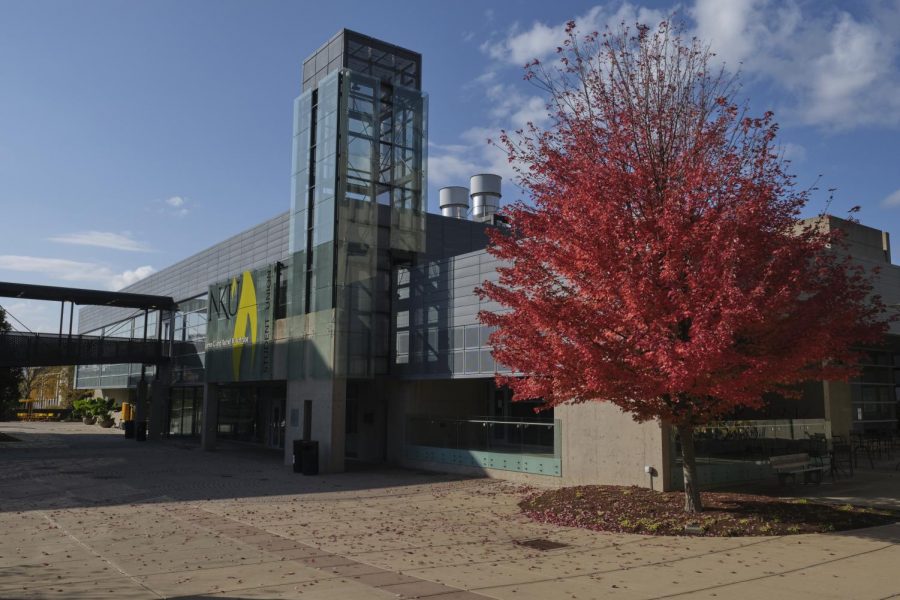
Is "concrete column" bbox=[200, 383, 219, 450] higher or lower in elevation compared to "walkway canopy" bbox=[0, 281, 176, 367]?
lower

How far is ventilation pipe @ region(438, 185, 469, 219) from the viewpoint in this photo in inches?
1689

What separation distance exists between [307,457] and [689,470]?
45.1ft

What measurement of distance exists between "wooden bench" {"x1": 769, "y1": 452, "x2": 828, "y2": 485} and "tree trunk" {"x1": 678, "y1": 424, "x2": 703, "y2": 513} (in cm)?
405

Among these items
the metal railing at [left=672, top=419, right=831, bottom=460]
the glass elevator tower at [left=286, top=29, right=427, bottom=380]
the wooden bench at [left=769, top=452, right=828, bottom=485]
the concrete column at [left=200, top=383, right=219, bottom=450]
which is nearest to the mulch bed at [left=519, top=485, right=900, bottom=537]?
the wooden bench at [left=769, top=452, right=828, bottom=485]

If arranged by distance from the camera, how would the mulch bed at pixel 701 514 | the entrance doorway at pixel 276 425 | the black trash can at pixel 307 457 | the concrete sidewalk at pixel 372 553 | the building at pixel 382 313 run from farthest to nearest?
the entrance doorway at pixel 276 425 → the black trash can at pixel 307 457 → the building at pixel 382 313 → the mulch bed at pixel 701 514 → the concrete sidewalk at pixel 372 553

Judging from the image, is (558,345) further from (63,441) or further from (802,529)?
(63,441)

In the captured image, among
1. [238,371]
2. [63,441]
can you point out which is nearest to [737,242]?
[238,371]

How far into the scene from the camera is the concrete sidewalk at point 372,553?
28.0 ft

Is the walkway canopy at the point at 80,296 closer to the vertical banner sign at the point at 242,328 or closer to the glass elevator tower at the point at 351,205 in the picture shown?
the vertical banner sign at the point at 242,328

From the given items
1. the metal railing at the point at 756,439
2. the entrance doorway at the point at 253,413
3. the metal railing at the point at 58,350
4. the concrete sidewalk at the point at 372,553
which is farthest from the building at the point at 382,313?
the metal railing at the point at 58,350

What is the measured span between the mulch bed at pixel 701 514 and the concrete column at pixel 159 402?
1320 inches

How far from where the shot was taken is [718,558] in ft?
33.3

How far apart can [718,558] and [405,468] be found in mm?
15784

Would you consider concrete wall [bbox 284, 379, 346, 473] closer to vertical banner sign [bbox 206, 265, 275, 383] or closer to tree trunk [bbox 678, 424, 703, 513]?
vertical banner sign [bbox 206, 265, 275, 383]
